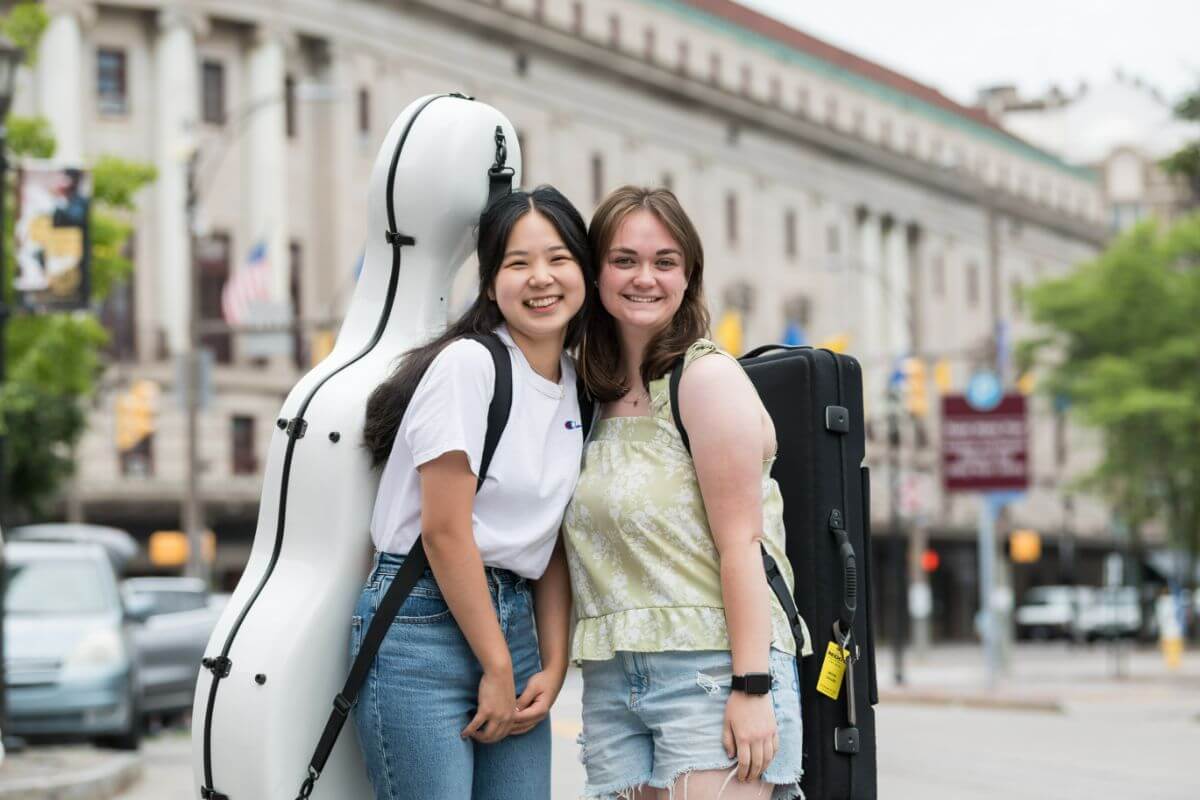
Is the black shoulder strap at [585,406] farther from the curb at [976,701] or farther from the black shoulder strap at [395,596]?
the curb at [976,701]

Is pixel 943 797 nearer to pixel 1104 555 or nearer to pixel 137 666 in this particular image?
pixel 137 666

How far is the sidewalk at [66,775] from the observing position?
12.0 m

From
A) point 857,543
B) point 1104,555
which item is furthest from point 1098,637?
point 857,543

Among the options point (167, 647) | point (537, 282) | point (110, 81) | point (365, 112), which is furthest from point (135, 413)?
point (537, 282)

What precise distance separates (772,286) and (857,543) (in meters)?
73.4

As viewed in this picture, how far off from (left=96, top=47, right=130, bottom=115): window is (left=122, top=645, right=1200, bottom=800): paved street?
27444 mm

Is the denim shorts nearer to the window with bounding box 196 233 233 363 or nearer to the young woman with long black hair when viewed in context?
the young woman with long black hair

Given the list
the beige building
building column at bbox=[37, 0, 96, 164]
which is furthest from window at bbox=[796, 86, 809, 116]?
building column at bbox=[37, 0, 96, 164]

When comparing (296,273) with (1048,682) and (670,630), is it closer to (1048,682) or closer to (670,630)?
(1048,682)

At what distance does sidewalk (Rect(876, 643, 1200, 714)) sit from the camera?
81.7 feet

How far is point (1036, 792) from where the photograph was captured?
13219mm

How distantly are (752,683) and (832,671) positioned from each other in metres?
0.32

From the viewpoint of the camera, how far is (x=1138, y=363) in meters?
46.8

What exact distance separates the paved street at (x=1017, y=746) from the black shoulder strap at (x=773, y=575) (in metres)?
8.20
